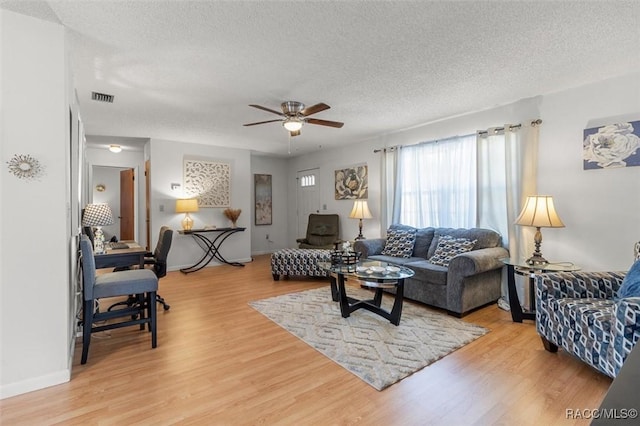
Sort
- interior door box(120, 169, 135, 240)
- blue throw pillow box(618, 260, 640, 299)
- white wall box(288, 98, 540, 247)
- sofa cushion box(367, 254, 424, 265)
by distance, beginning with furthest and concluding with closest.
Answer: interior door box(120, 169, 135, 240) < sofa cushion box(367, 254, 424, 265) < white wall box(288, 98, 540, 247) < blue throw pillow box(618, 260, 640, 299)

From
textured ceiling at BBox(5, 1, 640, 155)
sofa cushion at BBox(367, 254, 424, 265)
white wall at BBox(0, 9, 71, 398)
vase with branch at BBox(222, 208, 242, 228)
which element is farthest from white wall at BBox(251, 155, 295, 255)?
white wall at BBox(0, 9, 71, 398)

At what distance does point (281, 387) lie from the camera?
1981mm

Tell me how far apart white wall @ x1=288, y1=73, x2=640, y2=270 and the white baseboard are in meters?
4.47

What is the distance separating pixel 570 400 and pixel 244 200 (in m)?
5.74

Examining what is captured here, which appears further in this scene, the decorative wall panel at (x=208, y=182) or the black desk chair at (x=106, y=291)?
the decorative wall panel at (x=208, y=182)

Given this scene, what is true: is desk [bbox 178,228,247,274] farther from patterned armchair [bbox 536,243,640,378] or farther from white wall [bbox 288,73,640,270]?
patterned armchair [bbox 536,243,640,378]

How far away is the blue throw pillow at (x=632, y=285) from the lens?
201 cm

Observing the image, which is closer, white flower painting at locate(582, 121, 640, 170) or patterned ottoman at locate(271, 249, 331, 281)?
white flower painting at locate(582, 121, 640, 170)

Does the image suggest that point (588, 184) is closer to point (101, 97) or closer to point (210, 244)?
point (101, 97)

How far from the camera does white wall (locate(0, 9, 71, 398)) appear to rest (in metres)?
1.88

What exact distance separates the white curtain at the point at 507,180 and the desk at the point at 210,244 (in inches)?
168

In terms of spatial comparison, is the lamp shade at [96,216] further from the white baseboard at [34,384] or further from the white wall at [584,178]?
the white wall at [584,178]

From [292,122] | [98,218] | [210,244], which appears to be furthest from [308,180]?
[98,218]

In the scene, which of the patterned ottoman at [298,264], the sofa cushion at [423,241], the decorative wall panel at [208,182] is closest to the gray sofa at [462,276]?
the sofa cushion at [423,241]
